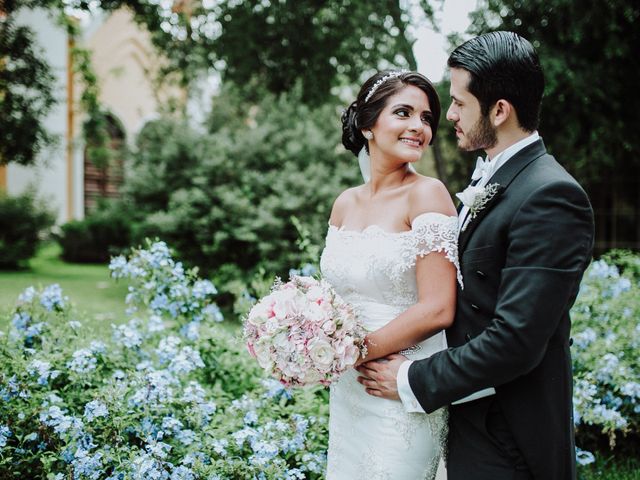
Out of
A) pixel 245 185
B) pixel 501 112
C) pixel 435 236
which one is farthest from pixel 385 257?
pixel 245 185

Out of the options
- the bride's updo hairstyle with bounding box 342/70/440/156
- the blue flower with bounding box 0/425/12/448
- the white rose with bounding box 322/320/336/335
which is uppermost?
the bride's updo hairstyle with bounding box 342/70/440/156

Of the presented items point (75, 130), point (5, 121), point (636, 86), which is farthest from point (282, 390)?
point (75, 130)

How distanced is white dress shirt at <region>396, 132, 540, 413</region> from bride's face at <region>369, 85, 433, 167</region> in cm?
41

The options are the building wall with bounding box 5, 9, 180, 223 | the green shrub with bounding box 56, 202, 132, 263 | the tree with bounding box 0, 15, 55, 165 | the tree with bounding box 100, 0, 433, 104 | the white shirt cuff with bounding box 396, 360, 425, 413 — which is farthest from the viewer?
the building wall with bounding box 5, 9, 180, 223

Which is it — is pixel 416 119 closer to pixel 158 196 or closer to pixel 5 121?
pixel 158 196

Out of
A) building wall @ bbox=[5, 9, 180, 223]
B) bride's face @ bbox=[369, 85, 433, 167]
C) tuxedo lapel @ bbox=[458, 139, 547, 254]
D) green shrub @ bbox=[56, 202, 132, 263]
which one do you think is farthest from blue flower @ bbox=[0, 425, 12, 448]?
building wall @ bbox=[5, 9, 180, 223]

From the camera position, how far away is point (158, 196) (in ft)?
34.2

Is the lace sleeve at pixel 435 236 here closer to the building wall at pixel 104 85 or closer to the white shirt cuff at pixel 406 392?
the white shirt cuff at pixel 406 392

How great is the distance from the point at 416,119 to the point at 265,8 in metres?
6.83

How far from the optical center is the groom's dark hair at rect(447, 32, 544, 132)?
6.64 ft

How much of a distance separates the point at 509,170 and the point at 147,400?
6.95ft

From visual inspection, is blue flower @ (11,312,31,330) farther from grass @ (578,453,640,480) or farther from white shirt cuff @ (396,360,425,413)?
grass @ (578,453,640,480)

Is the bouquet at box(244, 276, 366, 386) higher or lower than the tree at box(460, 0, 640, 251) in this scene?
lower

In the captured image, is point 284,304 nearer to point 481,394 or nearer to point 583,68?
point 481,394
